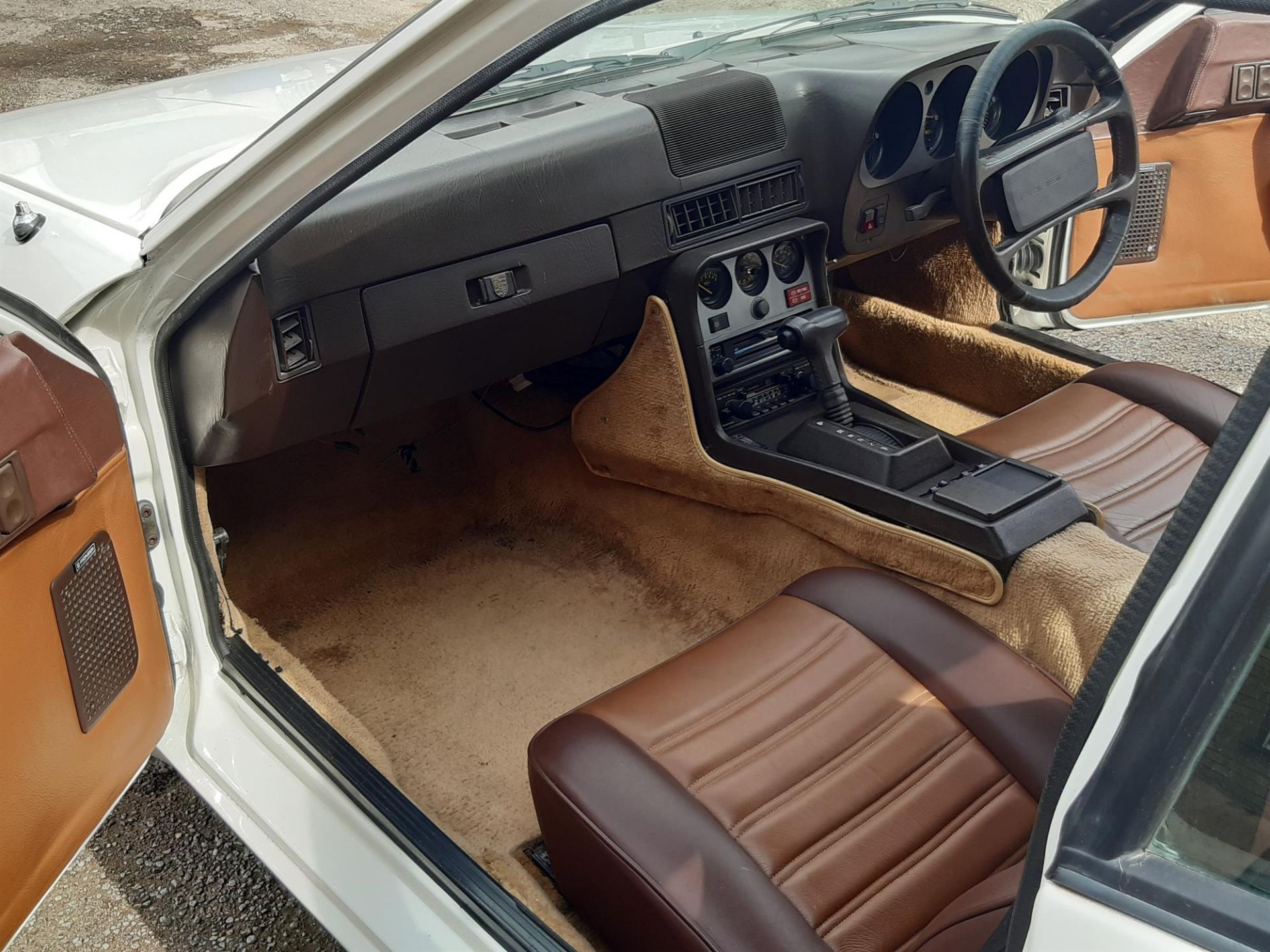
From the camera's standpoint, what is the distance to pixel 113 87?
5.60 metres

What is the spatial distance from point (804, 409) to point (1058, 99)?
0.86m

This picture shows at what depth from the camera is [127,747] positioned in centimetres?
130

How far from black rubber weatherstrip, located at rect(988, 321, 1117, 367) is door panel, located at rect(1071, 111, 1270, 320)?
96mm

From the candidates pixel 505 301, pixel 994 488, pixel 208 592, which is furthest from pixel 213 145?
pixel 994 488

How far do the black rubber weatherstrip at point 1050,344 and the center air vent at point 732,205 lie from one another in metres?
0.73

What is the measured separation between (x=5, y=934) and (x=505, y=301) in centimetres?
117

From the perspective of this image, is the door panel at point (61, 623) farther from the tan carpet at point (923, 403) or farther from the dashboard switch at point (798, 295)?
the tan carpet at point (923, 403)

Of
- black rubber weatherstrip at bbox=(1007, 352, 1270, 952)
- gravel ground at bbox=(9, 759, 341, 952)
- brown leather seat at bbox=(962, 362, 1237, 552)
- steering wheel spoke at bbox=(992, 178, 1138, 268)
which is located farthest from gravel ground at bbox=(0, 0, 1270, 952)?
black rubber weatherstrip at bbox=(1007, 352, 1270, 952)

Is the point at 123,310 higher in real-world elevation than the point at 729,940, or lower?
higher

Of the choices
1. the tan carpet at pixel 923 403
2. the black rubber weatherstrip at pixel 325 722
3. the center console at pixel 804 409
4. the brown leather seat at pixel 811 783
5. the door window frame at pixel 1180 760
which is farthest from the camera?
the tan carpet at pixel 923 403

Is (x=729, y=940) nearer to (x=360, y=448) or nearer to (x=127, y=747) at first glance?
(x=127, y=747)

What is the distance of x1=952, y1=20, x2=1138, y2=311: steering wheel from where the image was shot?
1921 millimetres

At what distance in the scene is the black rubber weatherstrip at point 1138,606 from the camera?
24.8 inches

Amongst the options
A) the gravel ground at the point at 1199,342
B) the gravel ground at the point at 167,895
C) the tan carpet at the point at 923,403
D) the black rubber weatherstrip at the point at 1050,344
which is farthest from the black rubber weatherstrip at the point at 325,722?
the gravel ground at the point at 1199,342
